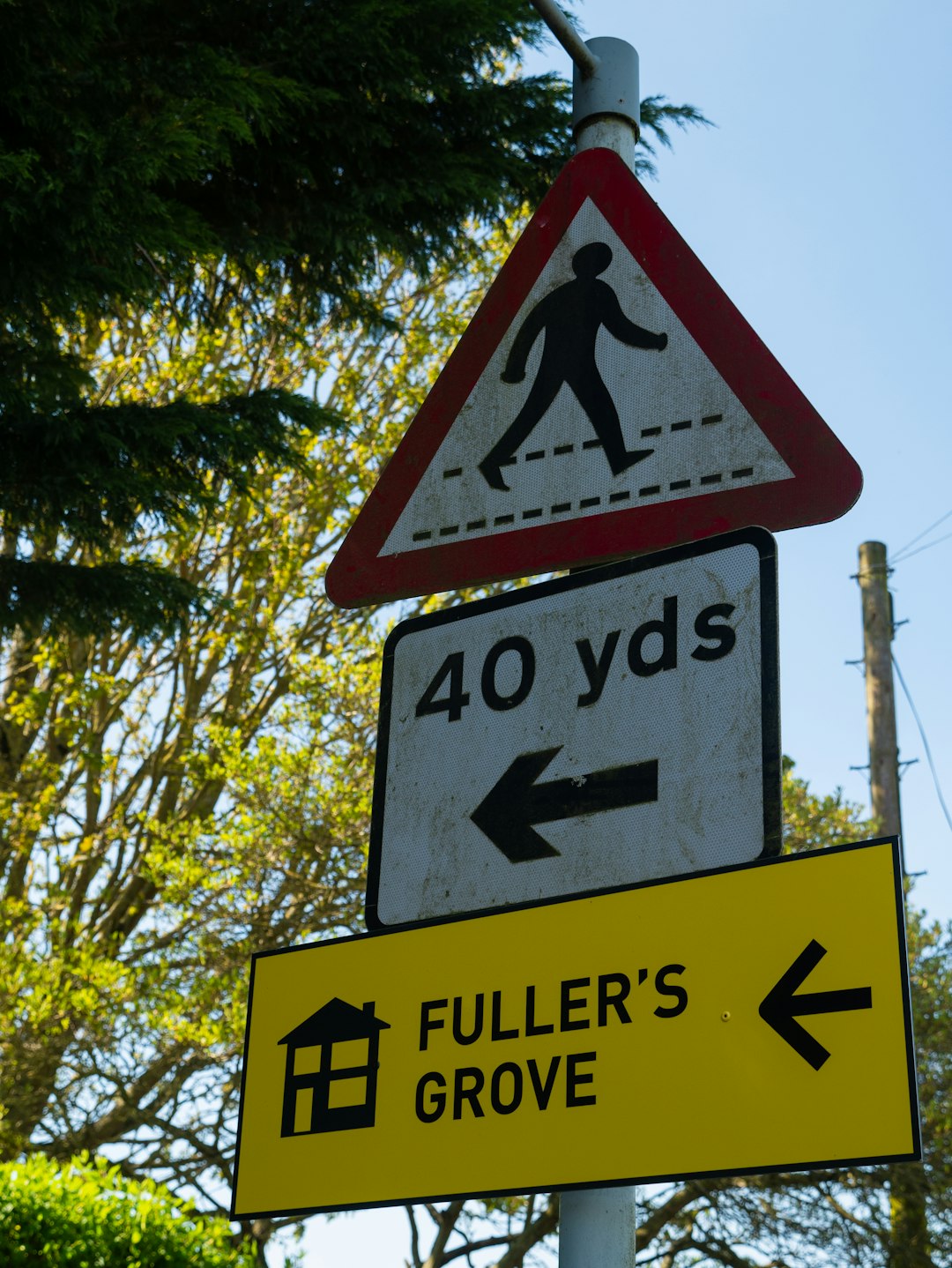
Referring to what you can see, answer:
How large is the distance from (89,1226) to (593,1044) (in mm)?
6190

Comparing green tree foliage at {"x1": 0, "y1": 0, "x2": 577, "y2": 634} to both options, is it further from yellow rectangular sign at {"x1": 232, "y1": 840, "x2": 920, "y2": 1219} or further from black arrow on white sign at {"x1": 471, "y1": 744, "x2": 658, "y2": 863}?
yellow rectangular sign at {"x1": 232, "y1": 840, "x2": 920, "y2": 1219}

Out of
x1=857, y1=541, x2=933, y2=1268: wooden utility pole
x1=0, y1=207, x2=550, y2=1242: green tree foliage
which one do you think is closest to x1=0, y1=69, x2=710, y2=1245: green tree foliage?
x1=0, y1=207, x2=550, y2=1242: green tree foliage

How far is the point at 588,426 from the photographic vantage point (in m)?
1.98

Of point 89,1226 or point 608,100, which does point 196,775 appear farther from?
point 608,100

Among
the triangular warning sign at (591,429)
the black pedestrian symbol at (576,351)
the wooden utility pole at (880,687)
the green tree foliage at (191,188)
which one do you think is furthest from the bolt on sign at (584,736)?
the wooden utility pole at (880,687)

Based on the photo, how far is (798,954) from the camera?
1398 millimetres

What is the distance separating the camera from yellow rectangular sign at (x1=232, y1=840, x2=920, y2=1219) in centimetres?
Answer: 133

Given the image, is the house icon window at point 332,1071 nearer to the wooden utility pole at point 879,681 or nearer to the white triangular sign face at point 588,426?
the white triangular sign face at point 588,426

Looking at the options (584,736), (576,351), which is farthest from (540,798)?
(576,351)

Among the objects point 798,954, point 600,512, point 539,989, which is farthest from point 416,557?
point 798,954

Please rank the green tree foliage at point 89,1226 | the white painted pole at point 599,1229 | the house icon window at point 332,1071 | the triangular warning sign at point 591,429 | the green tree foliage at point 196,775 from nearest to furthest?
the white painted pole at point 599,1229 → the house icon window at point 332,1071 → the triangular warning sign at point 591,429 → the green tree foliage at point 89,1226 → the green tree foliage at point 196,775

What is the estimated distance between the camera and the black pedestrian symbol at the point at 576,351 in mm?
1978

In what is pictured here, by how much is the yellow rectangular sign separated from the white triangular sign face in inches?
23.7

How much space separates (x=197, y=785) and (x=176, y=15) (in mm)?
6803
